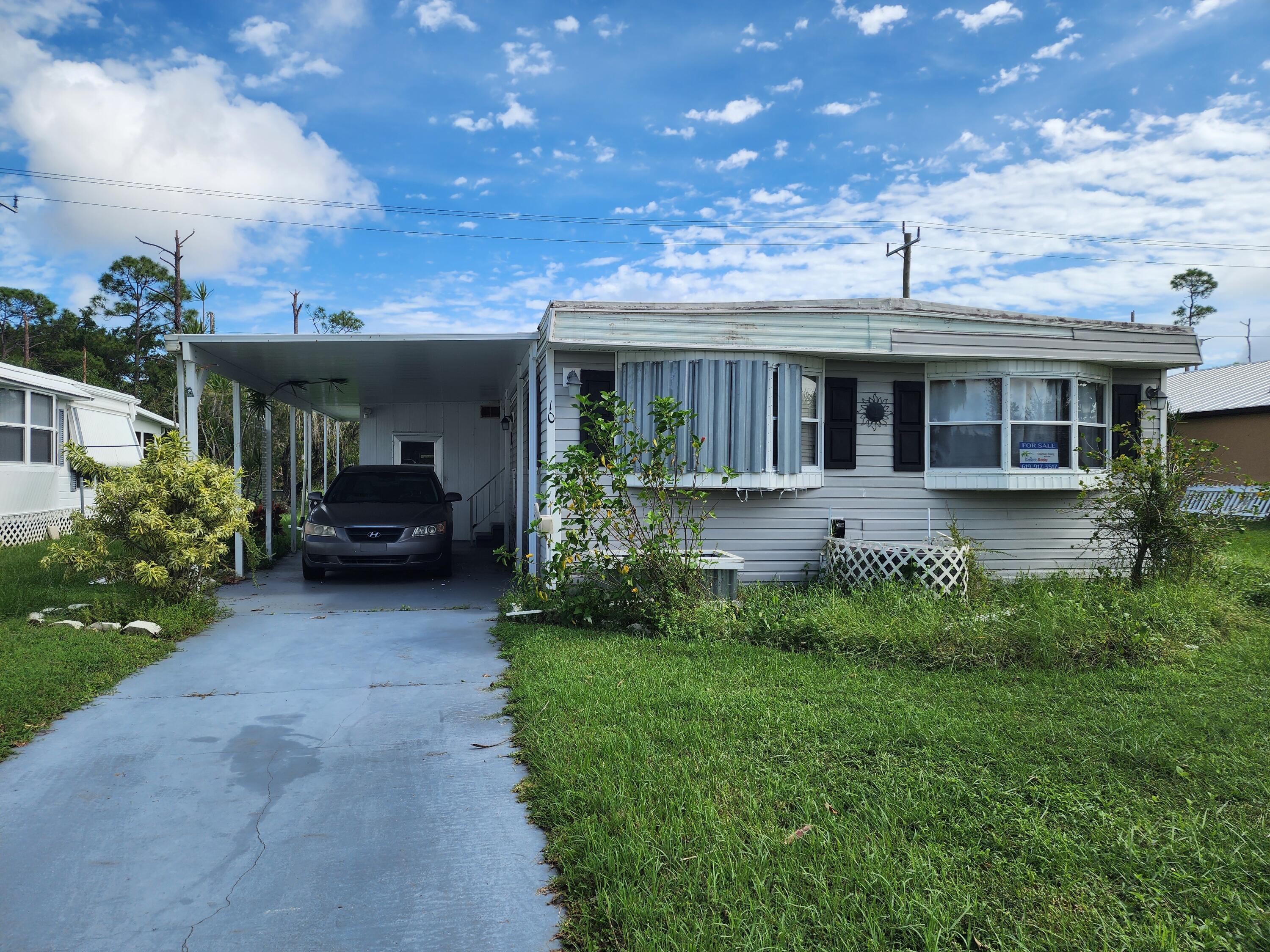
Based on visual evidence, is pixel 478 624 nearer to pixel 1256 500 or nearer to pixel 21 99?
pixel 21 99

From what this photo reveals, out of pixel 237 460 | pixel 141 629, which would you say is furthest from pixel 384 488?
pixel 141 629

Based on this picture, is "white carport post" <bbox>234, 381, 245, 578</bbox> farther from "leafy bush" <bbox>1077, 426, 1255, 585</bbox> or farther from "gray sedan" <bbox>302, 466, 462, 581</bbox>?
"leafy bush" <bbox>1077, 426, 1255, 585</bbox>

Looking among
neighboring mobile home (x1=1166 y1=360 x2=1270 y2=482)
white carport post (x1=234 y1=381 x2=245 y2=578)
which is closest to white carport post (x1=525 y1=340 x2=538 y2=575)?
white carport post (x1=234 y1=381 x2=245 y2=578)

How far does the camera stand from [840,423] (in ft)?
29.0

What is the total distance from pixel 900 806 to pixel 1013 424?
6.62m

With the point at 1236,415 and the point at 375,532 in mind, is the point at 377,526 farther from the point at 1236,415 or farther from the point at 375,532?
the point at 1236,415

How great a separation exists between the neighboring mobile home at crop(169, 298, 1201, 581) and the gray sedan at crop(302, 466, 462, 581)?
1.35m

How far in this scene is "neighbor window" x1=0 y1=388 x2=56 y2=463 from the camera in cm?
1345

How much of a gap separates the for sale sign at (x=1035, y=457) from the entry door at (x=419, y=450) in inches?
420

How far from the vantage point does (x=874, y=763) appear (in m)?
3.69

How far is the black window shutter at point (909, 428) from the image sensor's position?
898cm

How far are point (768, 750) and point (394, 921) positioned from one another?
1.92 metres

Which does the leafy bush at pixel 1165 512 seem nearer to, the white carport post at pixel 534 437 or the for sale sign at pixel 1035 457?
the for sale sign at pixel 1035 457

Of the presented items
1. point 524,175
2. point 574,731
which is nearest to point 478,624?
point 574,731
